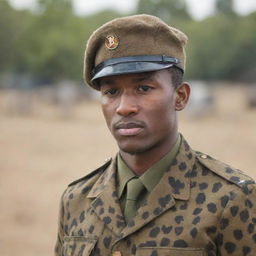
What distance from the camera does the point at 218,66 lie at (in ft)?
143

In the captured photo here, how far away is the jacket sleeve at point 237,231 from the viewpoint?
173cm

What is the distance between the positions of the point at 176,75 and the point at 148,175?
454 millimetres

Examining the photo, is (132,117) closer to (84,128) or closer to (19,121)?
(84,128)

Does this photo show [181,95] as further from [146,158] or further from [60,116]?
[60,116]

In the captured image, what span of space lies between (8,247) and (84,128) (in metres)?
10.3

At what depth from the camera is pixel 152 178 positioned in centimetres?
195

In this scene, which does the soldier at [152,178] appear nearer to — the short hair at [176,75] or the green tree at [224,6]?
the short hair at [176,75]

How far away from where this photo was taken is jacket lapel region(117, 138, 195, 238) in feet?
6.08

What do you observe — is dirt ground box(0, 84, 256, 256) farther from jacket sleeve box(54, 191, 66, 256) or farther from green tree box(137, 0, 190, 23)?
green tree box(137, 0, 190, 23)

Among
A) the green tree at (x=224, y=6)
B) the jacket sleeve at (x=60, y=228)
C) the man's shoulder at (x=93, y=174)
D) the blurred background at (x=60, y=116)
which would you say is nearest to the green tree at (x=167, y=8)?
the green tree at (x=224, y=6)

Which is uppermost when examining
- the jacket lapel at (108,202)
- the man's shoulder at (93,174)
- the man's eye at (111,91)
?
the man's eye at (111,91)

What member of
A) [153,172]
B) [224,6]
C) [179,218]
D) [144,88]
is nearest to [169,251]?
[179,218]

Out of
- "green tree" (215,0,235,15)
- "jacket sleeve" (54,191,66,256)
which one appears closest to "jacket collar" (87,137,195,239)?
"jacket sleeve" (54,191,66,256)

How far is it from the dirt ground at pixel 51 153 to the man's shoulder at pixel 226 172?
151 inches
